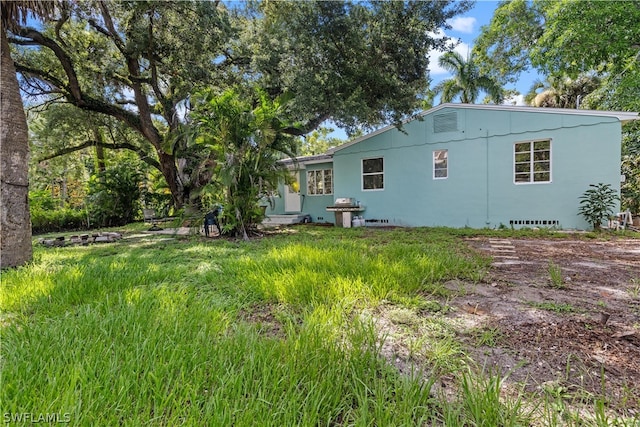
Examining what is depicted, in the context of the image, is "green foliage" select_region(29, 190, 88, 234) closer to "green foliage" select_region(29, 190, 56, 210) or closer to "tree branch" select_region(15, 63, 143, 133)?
"green foliage" select_region(29, 190, 56, 210)

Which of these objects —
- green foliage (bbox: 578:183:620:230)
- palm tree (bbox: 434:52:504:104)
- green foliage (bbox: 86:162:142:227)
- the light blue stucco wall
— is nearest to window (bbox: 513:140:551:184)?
the light blue stucco wall

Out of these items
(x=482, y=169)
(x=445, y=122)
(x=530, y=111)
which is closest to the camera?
(x=530, y=111)

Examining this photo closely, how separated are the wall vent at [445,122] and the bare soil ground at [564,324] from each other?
6.80 meters

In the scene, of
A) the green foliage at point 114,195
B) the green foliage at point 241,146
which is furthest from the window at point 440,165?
the green foliage at point 114,195

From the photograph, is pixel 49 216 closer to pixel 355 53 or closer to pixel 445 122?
pixel 355 53

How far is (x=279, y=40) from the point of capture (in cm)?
906

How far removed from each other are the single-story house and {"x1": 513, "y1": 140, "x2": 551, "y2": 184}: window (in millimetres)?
25

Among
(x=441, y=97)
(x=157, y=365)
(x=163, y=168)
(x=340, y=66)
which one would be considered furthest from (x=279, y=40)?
(x=441, y=97)

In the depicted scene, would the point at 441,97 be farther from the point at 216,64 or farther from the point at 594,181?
the point at 216,64

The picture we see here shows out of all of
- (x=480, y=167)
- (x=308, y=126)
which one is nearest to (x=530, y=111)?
(x=480, y=167)

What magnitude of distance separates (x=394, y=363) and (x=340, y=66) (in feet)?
29.2

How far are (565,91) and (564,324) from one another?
20.3 m

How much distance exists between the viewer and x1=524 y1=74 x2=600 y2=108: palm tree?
624 inches

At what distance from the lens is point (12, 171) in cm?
424
